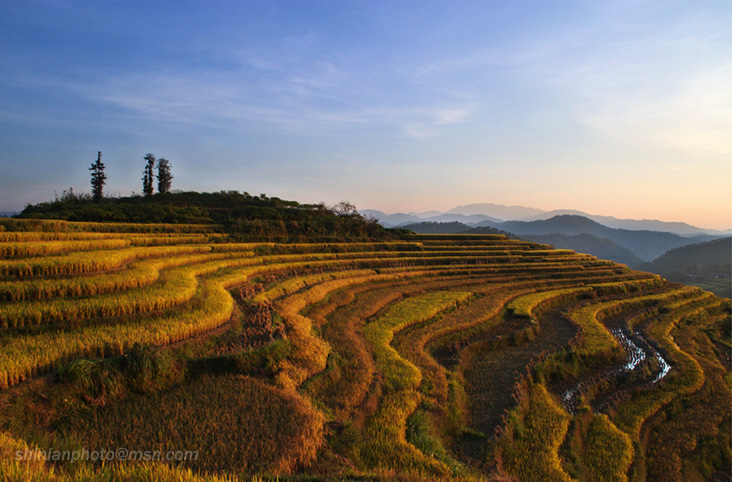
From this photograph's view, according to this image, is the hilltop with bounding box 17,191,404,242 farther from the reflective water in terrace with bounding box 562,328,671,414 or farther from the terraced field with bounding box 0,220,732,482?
the reflective water in terrace with bounding box 562,328,671,414

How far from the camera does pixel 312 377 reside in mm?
8484

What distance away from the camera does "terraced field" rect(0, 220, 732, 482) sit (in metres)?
5.26

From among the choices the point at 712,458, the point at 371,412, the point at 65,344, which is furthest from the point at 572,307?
the point at 65,344

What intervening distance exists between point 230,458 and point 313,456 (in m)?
1.17

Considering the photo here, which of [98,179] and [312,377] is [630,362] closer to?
[312,377]

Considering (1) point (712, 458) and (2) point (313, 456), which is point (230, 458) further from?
(1) point (712, 458)

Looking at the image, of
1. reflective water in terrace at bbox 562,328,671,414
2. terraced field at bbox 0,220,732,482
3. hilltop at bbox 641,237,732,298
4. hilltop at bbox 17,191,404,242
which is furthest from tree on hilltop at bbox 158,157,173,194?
hilltop at bbox 641,237,732,298

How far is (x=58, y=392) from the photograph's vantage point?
559cm

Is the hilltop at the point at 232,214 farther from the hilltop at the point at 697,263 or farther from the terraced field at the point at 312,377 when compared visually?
Result: the hilltop at the point at 697,263

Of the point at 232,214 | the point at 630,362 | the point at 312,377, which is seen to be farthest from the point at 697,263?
the point at 312,377

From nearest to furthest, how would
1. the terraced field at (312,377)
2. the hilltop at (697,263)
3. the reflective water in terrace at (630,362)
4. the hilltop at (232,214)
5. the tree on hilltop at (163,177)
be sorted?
the terraced field at (312,377), the reflective water in terrace at (630,362), the hilltop at (232,214), the tree on hilltop at (163,177), the hilltop at (697,263)

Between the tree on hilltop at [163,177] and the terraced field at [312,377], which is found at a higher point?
the tree on hilltop at [163,177]

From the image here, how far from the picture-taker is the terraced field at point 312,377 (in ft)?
17.3

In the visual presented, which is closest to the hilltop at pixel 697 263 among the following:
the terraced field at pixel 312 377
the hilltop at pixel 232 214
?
the hilltop at pixel 232 214
